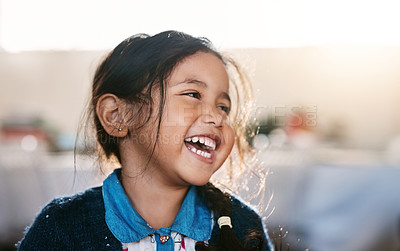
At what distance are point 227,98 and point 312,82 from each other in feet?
5.22

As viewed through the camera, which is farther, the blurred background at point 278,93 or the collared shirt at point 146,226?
the blurred background at point 278,93

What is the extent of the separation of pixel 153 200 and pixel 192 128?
6.1 inches

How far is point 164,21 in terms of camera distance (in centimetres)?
76

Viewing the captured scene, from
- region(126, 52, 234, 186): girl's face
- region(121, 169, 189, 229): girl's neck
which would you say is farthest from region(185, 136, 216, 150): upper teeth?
region(121, 169, 189, 229): girl's neck

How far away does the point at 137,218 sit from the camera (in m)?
0.70

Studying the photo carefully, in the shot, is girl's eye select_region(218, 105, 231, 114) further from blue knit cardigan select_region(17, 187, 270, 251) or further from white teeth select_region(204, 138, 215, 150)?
blue knit cardigan select_region(17, 187, 270, 251)

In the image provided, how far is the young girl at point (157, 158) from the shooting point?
26.6 inches

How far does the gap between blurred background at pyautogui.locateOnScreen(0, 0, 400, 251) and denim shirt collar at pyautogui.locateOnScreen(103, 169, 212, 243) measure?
5.4 inches

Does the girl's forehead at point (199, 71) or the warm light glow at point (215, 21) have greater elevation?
the warm light glow at point (215, 21)

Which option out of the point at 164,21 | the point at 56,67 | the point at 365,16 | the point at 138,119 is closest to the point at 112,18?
the point at 164,21

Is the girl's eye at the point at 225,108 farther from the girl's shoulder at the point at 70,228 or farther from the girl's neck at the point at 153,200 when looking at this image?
the girl's shoulder at the point at 70,228

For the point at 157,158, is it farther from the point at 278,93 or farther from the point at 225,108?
the point at 278,93

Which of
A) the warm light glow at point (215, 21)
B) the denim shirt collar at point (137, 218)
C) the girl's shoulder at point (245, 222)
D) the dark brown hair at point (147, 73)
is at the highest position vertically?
the warm light glow at point (215, 21)

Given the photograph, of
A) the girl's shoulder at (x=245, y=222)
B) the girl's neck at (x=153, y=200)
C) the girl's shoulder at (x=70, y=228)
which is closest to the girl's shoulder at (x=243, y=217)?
the girl's shoulder at (x=245, y=222)
